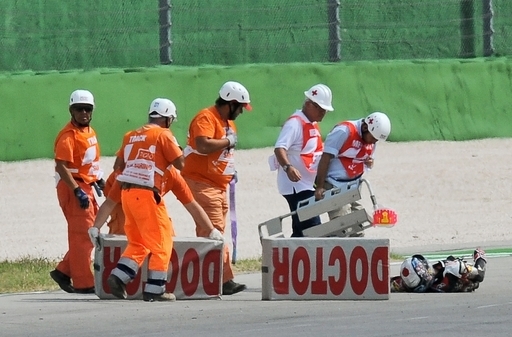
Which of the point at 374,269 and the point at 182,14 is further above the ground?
the point at 182,14

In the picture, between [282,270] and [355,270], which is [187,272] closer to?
[282,270]

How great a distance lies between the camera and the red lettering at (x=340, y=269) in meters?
11.8

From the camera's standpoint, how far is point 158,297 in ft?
38.6


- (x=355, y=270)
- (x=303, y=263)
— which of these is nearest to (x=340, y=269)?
(x=355, y=270)

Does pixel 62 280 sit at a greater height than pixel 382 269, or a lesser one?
lesser

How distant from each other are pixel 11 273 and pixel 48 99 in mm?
6265

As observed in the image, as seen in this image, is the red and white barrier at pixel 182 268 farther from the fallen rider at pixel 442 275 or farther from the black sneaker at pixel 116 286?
the fallen rider at pixel 442 275

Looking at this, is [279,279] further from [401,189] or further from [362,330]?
[401,189]

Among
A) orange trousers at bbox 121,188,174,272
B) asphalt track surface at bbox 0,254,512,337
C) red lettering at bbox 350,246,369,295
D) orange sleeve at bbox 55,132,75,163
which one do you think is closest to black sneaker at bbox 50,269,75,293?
asphalt track surface at bbox 0,254,512,337

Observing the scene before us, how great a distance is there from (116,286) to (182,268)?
643 mm

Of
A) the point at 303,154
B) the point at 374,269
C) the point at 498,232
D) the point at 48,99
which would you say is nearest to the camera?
the point at 374,269

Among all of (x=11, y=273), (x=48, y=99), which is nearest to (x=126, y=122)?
(x=48, y=99)

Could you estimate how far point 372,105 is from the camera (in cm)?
2186

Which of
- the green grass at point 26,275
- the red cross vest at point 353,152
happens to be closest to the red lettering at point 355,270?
the red cross vest at point 353,152
